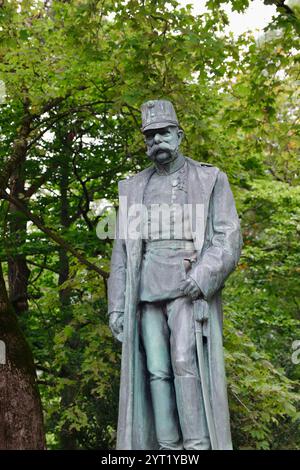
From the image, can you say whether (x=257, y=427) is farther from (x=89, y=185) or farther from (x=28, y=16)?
(x=28, y=16)

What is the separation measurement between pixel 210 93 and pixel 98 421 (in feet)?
20.4

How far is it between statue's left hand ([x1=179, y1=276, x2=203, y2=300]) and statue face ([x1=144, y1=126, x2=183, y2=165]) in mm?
1023

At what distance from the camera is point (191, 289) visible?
22.9 ft

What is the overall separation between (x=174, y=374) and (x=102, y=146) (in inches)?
445

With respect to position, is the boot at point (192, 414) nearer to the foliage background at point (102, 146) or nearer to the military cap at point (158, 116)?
the military cap at point (158, 116)

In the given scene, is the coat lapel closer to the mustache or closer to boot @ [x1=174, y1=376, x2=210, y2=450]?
the mustache

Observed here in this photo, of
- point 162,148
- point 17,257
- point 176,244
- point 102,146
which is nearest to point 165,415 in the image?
point 176,244

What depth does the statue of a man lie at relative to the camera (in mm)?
6891

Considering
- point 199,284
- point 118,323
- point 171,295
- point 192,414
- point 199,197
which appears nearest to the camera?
point 192,414

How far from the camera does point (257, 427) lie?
46.0 ft

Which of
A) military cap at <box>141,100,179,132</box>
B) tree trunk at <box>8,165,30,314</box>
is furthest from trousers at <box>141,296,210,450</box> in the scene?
tree trunk at <box>8,165,30,314</box>
